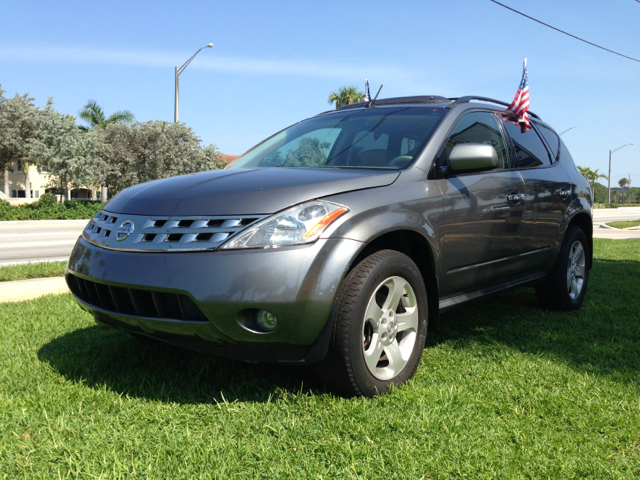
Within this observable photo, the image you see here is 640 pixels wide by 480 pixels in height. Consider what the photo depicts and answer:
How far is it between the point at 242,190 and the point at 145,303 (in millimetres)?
749

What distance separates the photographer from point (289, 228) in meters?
2.64

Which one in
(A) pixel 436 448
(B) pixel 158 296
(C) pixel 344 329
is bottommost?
(A) pixel 436 448

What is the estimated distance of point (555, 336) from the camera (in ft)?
13.8

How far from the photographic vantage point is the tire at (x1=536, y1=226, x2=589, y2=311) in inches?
196

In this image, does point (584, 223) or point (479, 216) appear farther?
point (584, 223)

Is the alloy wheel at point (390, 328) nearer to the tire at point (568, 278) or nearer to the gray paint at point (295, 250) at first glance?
the gray paint at point (295, 250)

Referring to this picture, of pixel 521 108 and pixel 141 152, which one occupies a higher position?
pixel 141 152

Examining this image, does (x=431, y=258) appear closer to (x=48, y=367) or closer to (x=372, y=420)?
(x=372, y=420)

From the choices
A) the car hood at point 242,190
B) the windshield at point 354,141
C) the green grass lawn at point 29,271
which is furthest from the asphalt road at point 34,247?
the car hood at point 242,190

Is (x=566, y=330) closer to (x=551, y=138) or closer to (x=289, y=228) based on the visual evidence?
(x=551, y=138)

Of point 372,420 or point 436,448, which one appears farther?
point 372,420

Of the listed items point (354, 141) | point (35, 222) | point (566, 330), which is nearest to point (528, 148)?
point (566, 330)

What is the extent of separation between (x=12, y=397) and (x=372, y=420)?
6.26 ft

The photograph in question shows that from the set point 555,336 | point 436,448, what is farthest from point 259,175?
point 555,336
